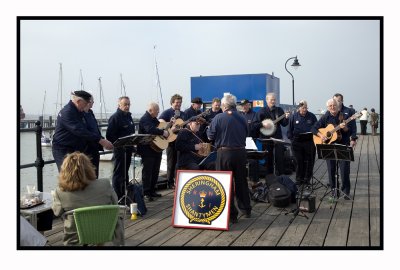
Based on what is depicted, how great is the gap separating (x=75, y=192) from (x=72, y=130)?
1.95m

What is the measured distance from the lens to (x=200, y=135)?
27.0 feet

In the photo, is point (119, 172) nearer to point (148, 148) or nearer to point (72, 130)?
point (148, 148)

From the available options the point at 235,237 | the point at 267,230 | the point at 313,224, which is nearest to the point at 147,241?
the point at 235,237

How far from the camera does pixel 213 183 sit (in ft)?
19.0

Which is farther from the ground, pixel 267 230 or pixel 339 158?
pixel 339 158

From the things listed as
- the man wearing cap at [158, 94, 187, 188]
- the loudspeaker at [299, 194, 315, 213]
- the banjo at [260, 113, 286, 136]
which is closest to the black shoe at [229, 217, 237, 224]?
the loudspeaker at [299, 194, 315, 213]

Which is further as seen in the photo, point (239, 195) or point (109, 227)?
point (239, 195)

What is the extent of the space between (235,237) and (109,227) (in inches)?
74.9

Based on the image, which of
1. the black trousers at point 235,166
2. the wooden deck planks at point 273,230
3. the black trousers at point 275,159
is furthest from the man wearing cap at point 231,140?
the black trousers at point 275,159

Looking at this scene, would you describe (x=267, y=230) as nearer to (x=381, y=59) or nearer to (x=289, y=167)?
(x=381, y=59)

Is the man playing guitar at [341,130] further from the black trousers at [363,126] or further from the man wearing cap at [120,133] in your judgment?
the black trousers at [363,126]

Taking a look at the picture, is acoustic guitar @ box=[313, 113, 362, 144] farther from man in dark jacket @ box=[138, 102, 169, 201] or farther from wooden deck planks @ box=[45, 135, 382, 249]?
man in dark jacket @ box=[138, 102, 169, 201]

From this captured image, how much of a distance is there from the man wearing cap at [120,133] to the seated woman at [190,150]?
90cm

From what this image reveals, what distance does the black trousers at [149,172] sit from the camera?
746cm
